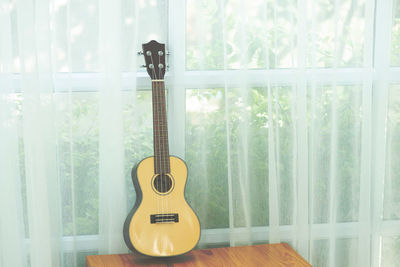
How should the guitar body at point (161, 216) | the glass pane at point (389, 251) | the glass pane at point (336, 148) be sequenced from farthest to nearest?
the glass pane at point (389, 251) < the glass pane at point (336, 148) < the guitar body at point (161, 216)

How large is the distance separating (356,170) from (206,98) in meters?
0.67

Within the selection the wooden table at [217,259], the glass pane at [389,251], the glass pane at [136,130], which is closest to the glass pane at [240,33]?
the glass pane at [136,130]

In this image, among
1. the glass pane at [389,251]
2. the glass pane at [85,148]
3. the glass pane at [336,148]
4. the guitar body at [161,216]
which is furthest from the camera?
the glass pane at [389,251]

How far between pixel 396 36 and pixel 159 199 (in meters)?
1.13

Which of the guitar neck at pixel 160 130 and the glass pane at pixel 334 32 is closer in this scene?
the guitar neck at pixel 160 130

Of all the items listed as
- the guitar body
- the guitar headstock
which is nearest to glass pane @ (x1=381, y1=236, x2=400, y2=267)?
the guitar body

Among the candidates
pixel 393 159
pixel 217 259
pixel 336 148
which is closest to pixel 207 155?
pixel 217 259

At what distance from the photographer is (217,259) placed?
1.76m

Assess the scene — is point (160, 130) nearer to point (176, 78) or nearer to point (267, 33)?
point (176, 78)

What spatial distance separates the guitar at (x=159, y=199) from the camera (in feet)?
5.54

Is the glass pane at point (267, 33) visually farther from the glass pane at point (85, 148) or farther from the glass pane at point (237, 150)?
the glass pane at point (85, 148)

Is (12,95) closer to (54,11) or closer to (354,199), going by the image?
(54,11)

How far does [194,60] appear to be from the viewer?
1.87 m

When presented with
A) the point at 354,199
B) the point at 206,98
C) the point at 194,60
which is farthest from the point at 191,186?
the point at 354,199
